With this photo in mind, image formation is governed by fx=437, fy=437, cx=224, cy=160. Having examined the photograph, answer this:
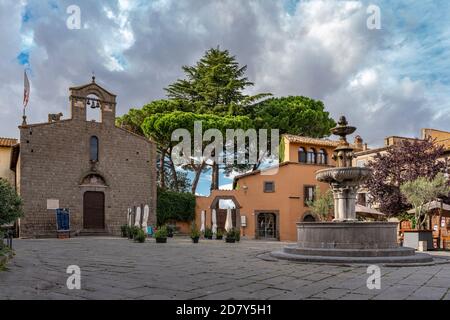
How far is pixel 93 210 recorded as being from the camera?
90.3ft

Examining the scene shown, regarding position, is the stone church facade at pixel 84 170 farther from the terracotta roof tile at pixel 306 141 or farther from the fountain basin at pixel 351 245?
the fountain basin at pixel 351 245

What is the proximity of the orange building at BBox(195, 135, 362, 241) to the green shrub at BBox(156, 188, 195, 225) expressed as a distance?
A: 2.04ft

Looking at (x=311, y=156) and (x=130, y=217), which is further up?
(x=311, y=156)

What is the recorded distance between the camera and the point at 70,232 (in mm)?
26172

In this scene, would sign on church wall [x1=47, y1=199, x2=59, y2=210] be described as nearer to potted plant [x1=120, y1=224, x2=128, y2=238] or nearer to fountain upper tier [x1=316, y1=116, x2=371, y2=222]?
potted plant [x1=120, y1=224, x2=128, y2=238]

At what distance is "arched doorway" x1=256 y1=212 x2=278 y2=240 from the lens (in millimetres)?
30875

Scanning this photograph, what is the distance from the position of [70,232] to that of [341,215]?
18582 millimetres

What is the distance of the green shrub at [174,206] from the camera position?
3064cm

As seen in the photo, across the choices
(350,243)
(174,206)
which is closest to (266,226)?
(174,206)

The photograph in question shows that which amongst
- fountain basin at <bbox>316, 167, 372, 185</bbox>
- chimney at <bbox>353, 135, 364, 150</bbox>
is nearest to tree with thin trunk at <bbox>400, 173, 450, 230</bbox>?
fountain basin at <bbox>316, 167, 372, 185</bbox>

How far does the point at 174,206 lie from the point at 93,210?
582 cm

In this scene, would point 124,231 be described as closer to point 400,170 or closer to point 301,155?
point 301,155

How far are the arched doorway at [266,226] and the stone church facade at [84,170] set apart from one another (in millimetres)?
7592

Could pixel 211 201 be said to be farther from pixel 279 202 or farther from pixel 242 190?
pixel 279 202
